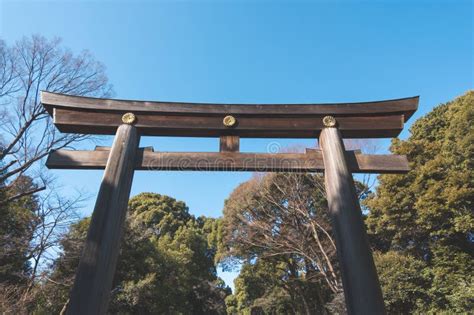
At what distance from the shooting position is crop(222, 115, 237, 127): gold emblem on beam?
387cm

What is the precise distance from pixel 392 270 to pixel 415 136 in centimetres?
843

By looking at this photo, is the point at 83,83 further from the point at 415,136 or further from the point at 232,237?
the point at 415,136

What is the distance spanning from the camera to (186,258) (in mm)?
20531

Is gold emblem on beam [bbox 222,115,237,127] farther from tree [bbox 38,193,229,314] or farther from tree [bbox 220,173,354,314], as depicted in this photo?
tree [bbox 220,173,354,314]

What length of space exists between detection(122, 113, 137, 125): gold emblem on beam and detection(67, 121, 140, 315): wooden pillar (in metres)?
0.05

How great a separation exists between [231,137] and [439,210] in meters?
11.8

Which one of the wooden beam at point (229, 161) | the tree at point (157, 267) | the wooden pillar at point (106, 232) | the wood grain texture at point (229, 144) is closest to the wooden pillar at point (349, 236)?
the wooden beam at point (229, 161)

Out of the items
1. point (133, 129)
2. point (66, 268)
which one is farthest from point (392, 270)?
point (66, 268)

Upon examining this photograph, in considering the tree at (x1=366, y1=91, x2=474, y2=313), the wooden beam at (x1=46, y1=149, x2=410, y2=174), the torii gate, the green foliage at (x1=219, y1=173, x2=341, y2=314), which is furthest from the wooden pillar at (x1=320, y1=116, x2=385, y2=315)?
the green foliage at (x1=219, y1=173, x2=341, y2=314)

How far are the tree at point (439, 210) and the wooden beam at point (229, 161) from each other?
29.8ft

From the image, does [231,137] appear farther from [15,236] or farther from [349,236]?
[15,236]

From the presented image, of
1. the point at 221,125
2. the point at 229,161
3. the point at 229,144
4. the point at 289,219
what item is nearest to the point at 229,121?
the point at 221,125

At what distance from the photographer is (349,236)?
3006 mm

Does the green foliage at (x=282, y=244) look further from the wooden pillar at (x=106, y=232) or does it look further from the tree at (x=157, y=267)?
the wooden pillar at (x=106, y=232)
